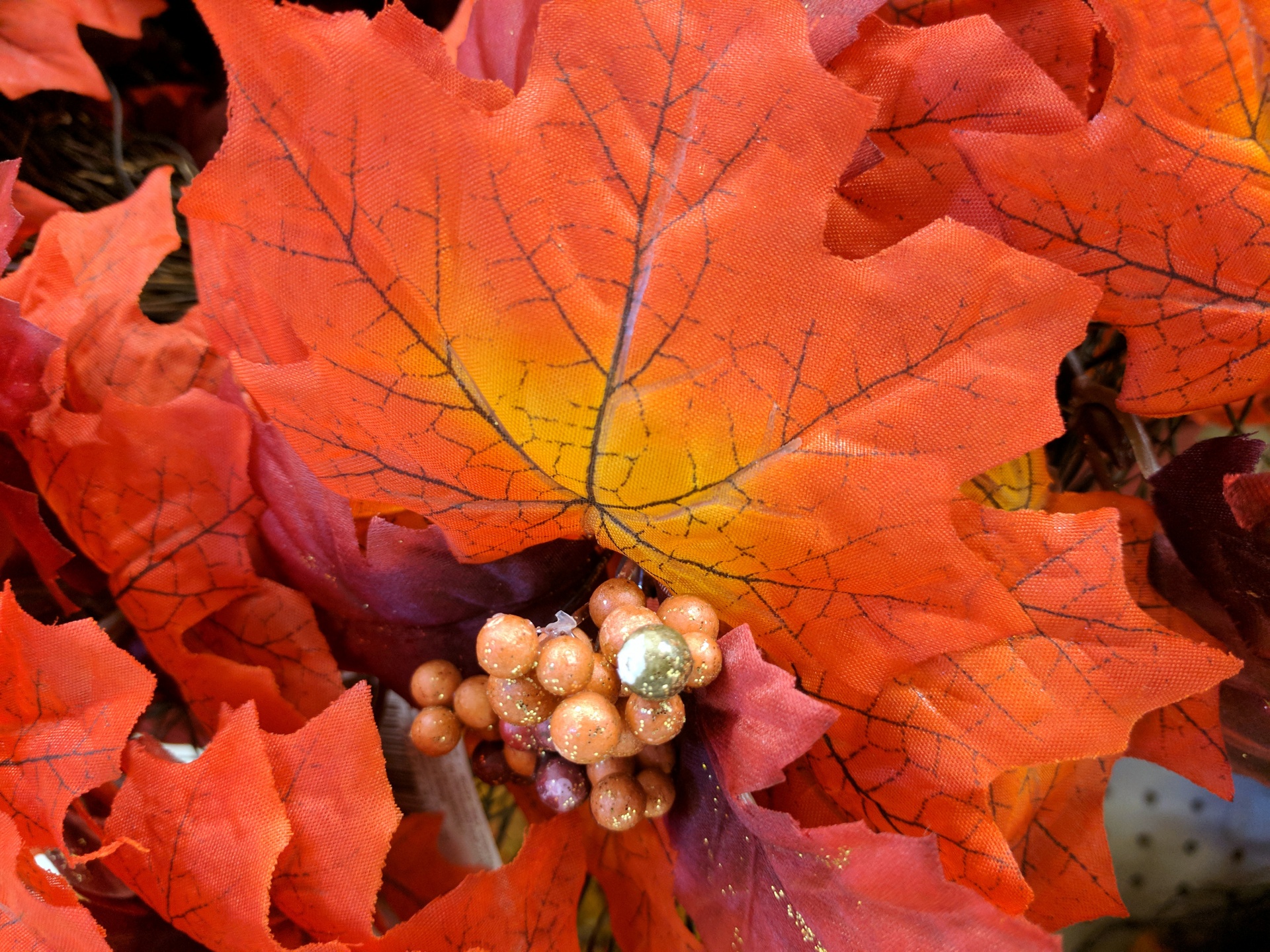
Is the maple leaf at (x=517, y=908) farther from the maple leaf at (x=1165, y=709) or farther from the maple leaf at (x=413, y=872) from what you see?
the maple leaf at (x=1165, y=709)

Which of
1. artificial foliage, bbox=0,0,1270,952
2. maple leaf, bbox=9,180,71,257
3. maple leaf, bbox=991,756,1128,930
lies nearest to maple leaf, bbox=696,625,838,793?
artificial foliage, bbox=0,0,1270,952

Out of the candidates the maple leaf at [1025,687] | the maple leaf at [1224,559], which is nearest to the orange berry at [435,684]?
the maple leaf at [1025,687]

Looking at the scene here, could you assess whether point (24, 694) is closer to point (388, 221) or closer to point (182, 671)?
point (182, 671)

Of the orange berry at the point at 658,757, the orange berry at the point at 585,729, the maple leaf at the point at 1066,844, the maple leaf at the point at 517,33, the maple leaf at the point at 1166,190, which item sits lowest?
the maple leaf at the point at 1066,844

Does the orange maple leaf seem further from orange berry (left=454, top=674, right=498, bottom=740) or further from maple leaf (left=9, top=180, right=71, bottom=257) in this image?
maple leaf (left=9, top=180, right=71, bottom=257)

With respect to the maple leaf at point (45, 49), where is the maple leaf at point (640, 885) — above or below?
below

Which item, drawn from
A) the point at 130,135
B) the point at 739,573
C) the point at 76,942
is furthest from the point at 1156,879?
the point at 130,135

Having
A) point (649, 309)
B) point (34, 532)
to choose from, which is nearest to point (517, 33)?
point (649, 309)
